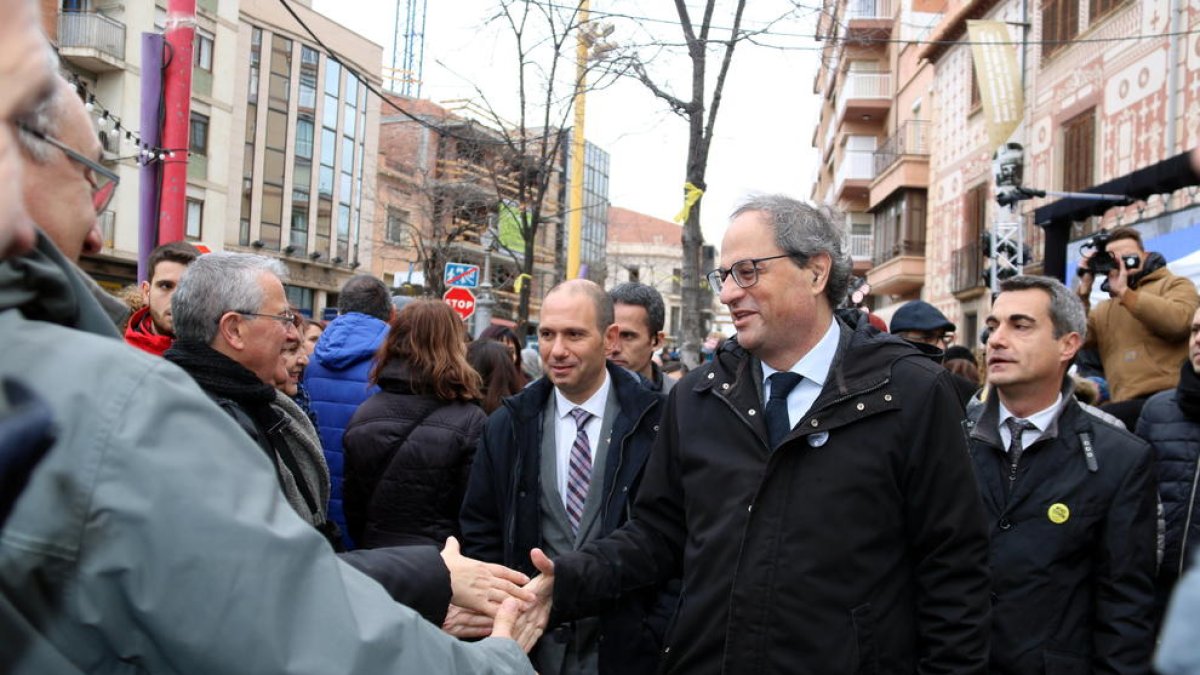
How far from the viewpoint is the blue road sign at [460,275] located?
1641 cm

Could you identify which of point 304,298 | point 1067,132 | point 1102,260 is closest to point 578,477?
point 1102,260

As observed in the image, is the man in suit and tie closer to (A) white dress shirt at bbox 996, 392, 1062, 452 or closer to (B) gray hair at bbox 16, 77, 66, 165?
(A) white dress shirt at bbox 996, 392, 1062, 452

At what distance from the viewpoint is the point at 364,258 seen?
5016 cm

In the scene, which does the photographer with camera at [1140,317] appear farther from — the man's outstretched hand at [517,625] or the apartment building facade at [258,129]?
the apartment building facade at [258,129]

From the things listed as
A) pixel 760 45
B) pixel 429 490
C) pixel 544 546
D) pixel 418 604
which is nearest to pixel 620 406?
pixel 544 546

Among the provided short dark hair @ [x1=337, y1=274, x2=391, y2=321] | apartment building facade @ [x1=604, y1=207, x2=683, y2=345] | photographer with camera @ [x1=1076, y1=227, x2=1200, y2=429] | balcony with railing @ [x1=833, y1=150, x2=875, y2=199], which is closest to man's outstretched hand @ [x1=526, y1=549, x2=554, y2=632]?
short dark hair @ [x1=337, y1=274, x2=391, y2=321]

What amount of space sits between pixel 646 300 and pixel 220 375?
3387mm

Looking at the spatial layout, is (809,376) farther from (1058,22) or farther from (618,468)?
(1058,22)

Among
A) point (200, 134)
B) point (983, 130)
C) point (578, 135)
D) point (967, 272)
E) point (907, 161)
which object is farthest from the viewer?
point (200, 134)

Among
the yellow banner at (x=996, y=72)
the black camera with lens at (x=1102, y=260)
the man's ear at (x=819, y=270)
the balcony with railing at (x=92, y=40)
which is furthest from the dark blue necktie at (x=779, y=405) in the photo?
the balcony with railing at (x=92, y=40)

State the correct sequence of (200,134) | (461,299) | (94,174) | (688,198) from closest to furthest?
(94,174)
(688,198)
(461,299)
(200,134)

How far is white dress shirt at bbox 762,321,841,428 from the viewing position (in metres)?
3.10

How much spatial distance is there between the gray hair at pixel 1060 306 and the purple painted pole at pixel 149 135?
528 centimetres

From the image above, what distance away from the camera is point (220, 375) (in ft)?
10.4
